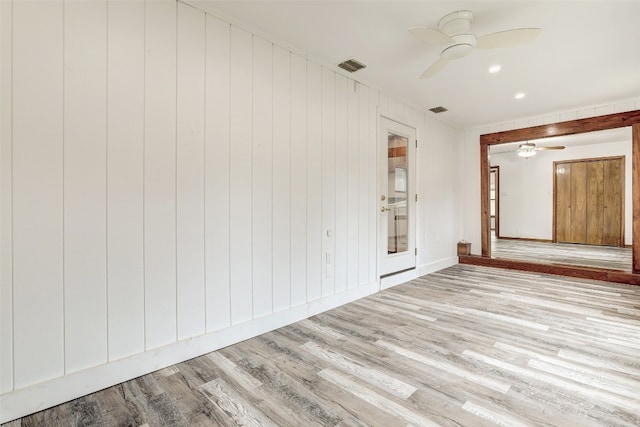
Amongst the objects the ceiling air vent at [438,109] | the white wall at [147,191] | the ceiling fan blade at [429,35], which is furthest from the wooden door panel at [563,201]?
the white wall at [147,191]

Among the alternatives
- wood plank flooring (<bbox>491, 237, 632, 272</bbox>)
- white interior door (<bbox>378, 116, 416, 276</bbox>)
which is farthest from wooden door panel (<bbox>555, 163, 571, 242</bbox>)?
white interior door (<bbox>378, 116, 416, 276</bbox>)

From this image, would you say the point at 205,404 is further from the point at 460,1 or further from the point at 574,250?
the point at 574,250

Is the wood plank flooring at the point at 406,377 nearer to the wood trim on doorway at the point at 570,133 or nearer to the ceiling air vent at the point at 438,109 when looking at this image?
the wood trim on doorway at the point at 570,133

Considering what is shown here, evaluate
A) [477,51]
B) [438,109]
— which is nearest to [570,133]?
[438,109]

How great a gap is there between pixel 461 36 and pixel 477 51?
0.75 meters

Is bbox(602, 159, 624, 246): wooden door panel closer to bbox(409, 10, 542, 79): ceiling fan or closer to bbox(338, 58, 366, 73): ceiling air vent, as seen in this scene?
bbox(409, 10, 542, 79): ceiling fan

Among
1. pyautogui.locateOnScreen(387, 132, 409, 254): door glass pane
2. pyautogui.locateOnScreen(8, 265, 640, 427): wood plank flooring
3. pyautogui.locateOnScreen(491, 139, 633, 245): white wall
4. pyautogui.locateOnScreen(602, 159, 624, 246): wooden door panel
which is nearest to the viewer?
pyautogui.locateOnScreen(8, 265, 640, 427): wood plank flooring

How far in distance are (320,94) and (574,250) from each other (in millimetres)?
7252

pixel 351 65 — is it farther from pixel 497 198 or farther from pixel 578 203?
pixel 497 198

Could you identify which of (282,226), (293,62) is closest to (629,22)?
(293,62)

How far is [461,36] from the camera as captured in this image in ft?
7.97

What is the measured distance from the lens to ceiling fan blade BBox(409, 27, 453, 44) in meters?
2.26

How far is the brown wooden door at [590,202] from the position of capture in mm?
7453

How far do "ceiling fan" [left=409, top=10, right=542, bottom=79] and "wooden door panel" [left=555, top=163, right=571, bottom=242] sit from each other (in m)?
7.71
